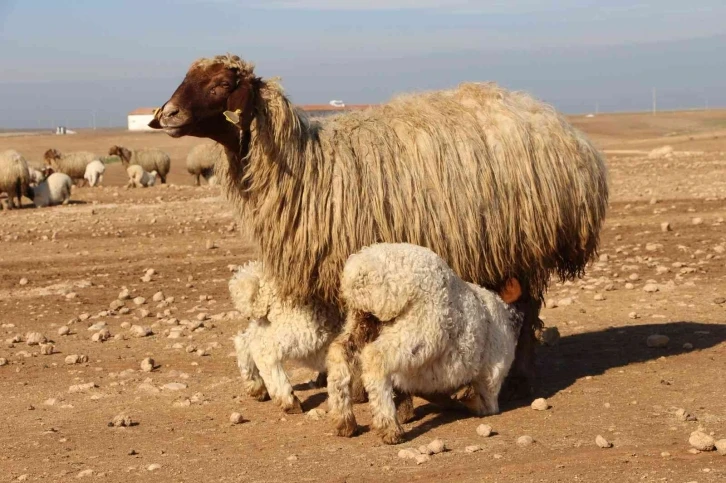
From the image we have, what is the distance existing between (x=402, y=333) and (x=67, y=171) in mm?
33480

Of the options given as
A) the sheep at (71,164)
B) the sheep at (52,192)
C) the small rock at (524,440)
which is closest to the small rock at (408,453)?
the small rock at (524,440)

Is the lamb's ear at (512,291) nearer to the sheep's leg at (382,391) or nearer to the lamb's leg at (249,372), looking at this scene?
the sheep's leg at (382,391)

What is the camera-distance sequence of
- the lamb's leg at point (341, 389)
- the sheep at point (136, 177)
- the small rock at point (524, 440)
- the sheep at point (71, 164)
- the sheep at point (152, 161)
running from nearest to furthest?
the small rock at point (524, 440)
the lamb's leg at point (341, 389)
the sheep at point (136, 177)
the sheep at point (71, 164)
the sheep at point (152, 161)

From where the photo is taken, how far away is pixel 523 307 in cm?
754

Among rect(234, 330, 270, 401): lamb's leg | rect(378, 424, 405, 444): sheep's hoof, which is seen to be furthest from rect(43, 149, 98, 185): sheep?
rect(378, 424, 405, 444): sheep's hoof

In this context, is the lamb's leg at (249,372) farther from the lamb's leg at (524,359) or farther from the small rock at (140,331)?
the small rock at (140,331)

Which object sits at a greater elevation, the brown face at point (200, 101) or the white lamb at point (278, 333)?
the brown face at point (200, 101)

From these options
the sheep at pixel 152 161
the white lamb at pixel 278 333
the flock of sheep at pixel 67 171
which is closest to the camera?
the white lamb at pixel 278 333

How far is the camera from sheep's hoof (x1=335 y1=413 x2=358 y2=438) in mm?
6113

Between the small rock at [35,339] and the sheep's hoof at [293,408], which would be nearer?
the sheep's hoof at [293,408]

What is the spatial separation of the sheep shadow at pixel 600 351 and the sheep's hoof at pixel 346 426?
26.6 inches

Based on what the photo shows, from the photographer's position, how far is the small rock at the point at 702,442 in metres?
5.55

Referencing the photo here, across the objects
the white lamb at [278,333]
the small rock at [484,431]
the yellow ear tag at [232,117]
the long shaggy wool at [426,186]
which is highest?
the yellow ear tag at [232,117]

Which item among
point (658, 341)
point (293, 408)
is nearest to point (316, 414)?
point (293, 408)
